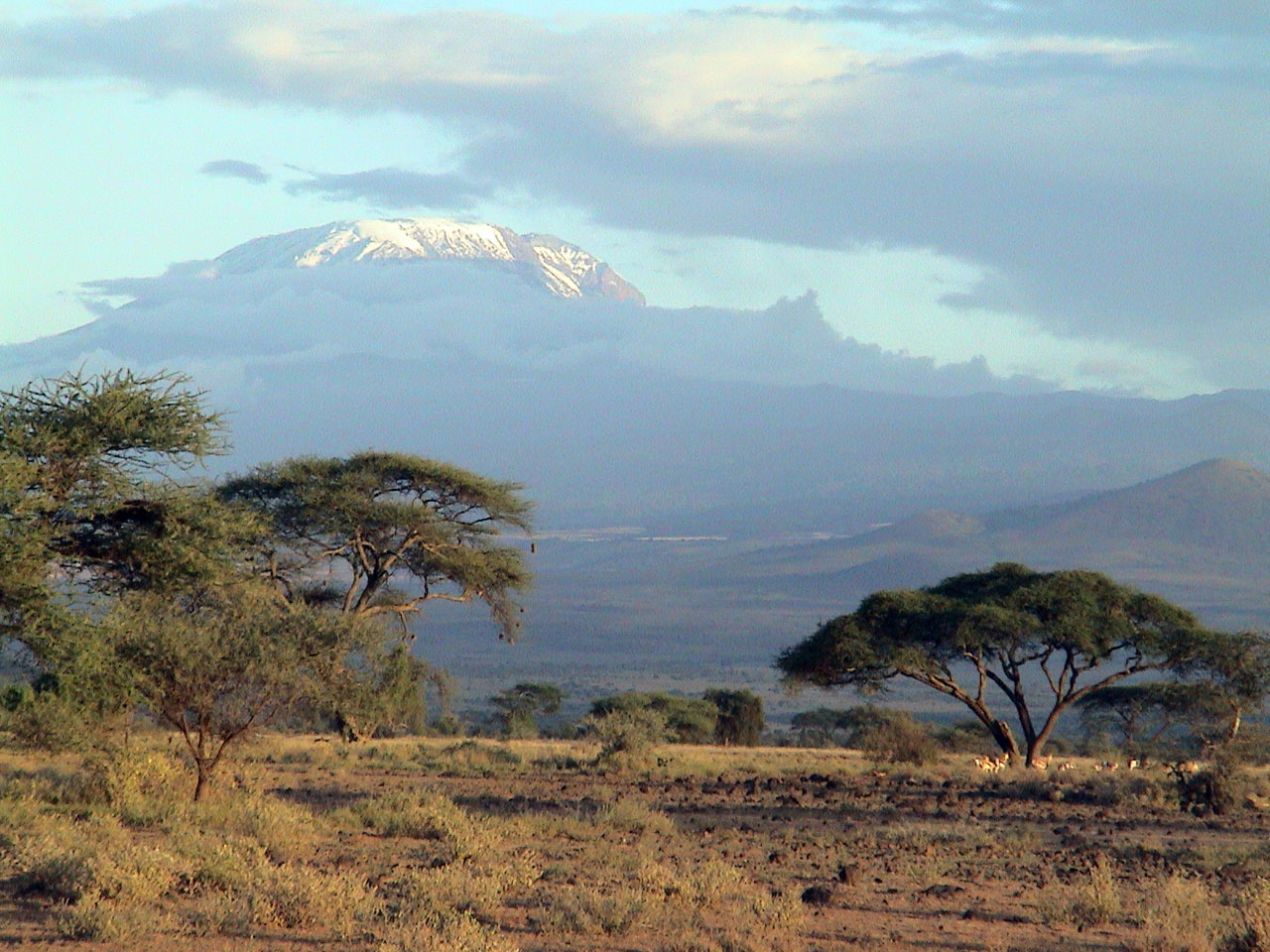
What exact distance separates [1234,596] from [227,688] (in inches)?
4390

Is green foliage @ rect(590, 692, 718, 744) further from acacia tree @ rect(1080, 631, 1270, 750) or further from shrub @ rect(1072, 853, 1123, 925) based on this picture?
shrub @ rect(1072, 853, 1123, 925)

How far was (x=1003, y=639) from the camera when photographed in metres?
29.3

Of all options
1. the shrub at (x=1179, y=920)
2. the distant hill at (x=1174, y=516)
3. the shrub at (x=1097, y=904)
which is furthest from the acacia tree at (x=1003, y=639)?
the distant hill at (x=1174, y=516)

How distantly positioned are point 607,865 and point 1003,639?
17.5 meters

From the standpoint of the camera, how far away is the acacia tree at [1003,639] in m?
28.9

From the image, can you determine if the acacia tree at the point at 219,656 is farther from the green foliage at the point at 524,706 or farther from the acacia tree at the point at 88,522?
the green foliage at the point at 524,706

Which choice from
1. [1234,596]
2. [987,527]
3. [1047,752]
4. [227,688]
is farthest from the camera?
[987,527]

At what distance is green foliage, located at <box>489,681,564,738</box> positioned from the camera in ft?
136

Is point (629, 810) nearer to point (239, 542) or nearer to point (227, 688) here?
point (227, 688)

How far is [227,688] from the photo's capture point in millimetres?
16734

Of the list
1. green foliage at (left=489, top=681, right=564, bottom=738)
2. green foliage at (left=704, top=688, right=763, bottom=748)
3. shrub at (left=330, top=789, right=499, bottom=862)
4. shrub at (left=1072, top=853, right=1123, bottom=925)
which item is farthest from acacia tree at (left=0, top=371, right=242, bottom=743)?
green foliage at (left=704, top=688, right=763, bottom=748)

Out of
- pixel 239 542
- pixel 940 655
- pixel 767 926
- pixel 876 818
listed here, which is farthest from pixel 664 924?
pixel 940 655

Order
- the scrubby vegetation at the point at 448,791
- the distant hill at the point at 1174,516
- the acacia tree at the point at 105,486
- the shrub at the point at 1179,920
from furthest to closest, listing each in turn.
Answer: the distant hill at the point at 1174,516 < the acacia tree at the point at 105,486 < the scrubby vegetation at the point at 448,791 < the shrub at the point at 1179,920

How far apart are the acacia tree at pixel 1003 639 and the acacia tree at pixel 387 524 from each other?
7444 mm
